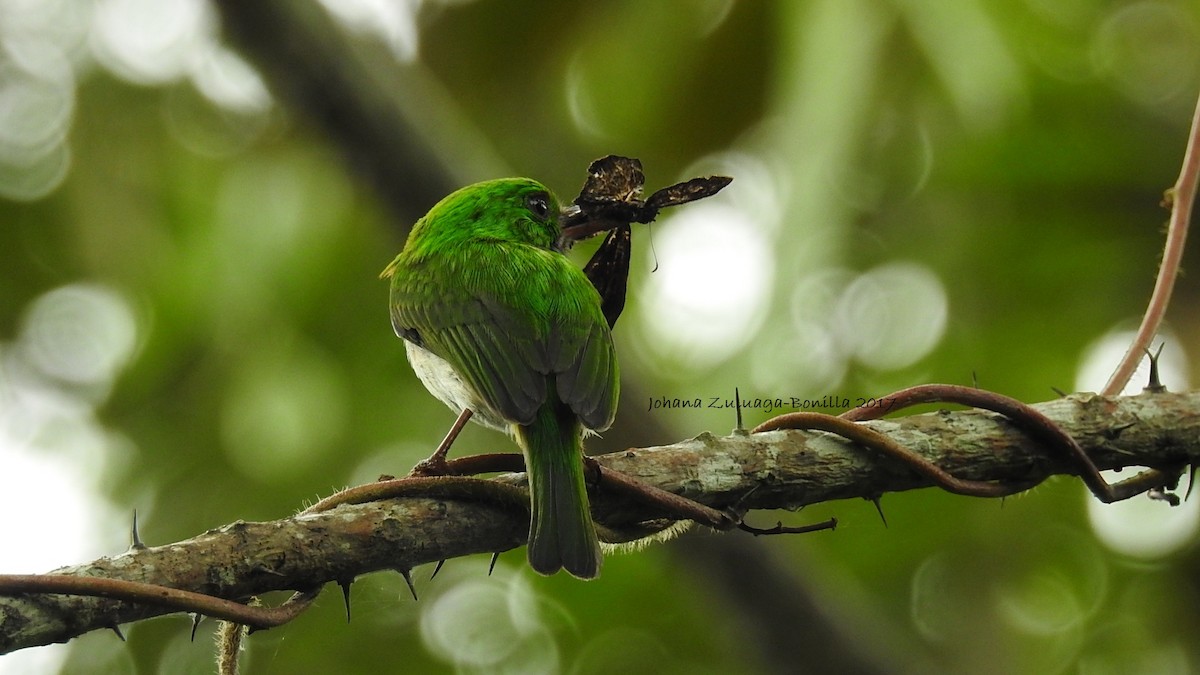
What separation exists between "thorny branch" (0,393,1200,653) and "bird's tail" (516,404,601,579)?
43 mm

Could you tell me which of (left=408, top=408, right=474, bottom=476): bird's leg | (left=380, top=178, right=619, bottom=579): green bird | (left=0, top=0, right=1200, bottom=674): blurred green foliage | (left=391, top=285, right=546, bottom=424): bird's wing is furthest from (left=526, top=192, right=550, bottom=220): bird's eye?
(left=0, top=0, right=1200, bottom=674): blurred green foliage

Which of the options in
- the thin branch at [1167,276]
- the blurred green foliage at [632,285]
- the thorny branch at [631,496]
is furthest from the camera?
the blurred green foliage at [632,285]

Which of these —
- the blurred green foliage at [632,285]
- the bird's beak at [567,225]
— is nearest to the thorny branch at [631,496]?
the bird's beak at [567,225]

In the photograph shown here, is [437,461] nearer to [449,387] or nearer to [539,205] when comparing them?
[449,387]

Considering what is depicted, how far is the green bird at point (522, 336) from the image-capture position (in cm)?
230

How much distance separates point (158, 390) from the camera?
267 inches

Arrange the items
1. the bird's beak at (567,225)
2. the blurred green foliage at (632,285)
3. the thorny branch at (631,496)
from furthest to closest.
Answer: the blurred green foliage at (632,285) → the bird's beak at (567,225) → the thorny branch at (631,496)

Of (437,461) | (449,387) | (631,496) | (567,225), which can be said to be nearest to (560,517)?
(631,496)

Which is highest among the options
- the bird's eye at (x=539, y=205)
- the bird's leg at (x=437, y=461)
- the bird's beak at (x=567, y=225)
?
the bird's eye at (x=539, y=205)

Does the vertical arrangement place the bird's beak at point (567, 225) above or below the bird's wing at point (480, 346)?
above

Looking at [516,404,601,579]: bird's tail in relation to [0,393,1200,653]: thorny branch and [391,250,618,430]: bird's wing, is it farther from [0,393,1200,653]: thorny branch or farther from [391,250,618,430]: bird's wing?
[391,250,618,430]: bird's wing

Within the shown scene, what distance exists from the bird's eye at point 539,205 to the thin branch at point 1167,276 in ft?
4.95

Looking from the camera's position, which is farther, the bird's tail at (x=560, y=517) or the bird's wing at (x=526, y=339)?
the bird's wing at (x=526, y=339)

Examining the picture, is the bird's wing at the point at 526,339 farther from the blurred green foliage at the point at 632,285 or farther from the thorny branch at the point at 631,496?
the blurred green foliage at the point at 632,285
